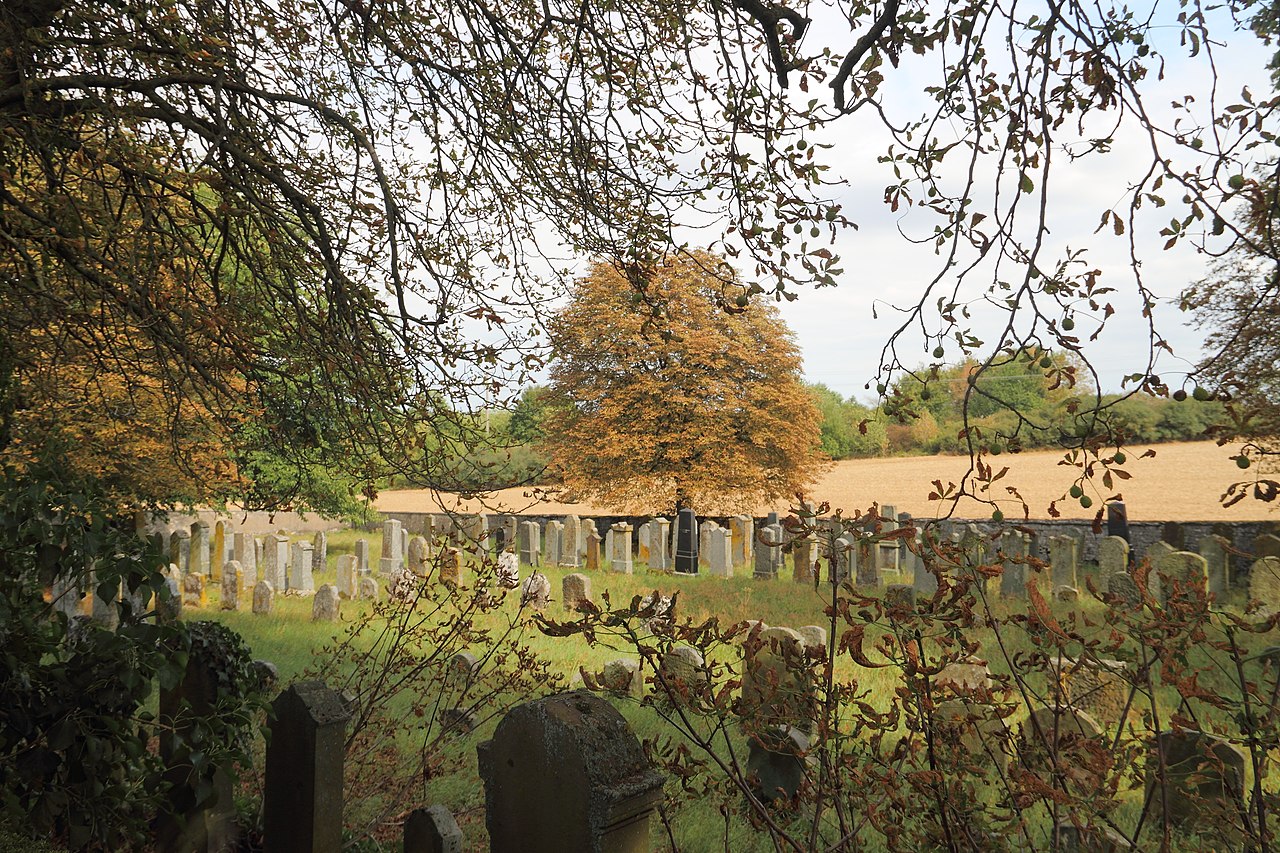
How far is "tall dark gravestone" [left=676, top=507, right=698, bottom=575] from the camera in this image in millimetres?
16750

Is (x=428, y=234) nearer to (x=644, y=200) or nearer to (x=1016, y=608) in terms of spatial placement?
(x=644, y=200)

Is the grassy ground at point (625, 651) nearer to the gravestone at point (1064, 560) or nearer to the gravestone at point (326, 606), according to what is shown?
the gravestone at point (326, 606)

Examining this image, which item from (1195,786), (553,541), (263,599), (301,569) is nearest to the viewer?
(1195,786)

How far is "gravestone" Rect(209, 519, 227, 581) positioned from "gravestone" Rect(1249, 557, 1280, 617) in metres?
15.9

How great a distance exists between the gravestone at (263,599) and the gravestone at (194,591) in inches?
61.2

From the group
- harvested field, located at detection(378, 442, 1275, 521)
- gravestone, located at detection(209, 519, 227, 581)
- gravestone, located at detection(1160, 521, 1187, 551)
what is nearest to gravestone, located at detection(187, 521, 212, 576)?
gravestone, located at detection(209, 519, 227, 581)

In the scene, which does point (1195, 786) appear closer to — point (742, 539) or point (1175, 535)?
point (1175, 535)

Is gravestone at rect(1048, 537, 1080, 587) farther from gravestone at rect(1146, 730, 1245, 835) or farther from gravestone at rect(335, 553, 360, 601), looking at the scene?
gravestone at rect(335, 553, 360, 601)

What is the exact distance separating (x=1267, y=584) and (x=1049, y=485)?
51.6ft

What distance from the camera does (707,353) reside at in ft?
65.7

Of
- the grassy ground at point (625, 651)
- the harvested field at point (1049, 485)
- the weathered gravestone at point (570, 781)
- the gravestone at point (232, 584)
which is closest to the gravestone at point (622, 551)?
the grassy ground at point (625, 651)

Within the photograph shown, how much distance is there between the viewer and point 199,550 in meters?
15.6

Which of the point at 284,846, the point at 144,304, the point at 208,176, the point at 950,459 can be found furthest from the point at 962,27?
the point at 950,459

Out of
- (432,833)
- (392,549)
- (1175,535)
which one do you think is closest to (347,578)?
(392,549)
